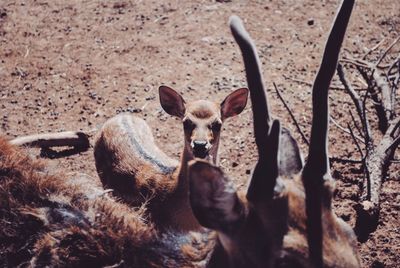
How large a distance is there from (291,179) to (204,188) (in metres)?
0.61

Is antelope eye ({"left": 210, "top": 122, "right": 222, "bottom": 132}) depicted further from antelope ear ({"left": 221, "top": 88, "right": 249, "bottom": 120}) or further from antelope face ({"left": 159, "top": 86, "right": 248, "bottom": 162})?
antelope ear ({"left": 221, "top": 88, "right": 249, "bottom": 120})

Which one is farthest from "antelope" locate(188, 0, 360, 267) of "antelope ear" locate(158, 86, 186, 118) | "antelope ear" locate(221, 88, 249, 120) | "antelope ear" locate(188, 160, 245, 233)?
"antelope ear" locate(158, 86, 186, 118)

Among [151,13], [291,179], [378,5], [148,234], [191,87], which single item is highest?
[378,5]

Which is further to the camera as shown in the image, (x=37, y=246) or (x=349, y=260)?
(x=37, y=246)

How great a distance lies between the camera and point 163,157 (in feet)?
19.5

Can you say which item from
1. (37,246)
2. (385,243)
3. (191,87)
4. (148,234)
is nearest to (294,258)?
(148,234)

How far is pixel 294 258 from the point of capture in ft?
8.79

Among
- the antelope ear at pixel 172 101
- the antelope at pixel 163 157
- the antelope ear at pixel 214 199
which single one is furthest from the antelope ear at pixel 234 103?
the antelope ear at pixel 214 199

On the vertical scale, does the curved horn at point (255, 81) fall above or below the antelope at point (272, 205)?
above

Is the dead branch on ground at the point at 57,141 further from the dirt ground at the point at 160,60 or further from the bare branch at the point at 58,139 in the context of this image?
the dirt ground at the point at 160,60

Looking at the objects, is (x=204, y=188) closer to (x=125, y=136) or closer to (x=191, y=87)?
(x=125, y=136)

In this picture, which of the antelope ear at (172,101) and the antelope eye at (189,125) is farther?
the antelope ear at (172,101)

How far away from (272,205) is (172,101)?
10.5 ft

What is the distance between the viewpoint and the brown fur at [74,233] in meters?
3.07
